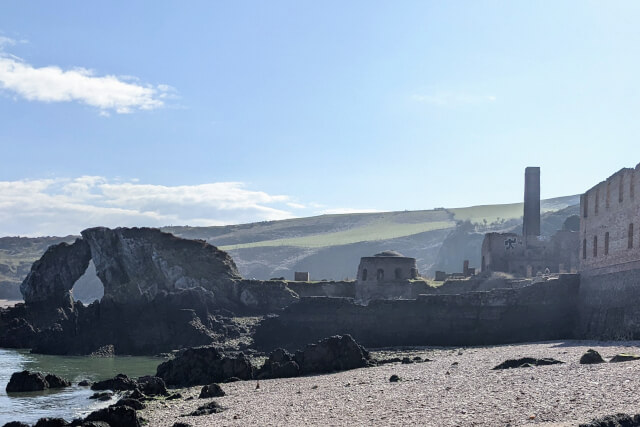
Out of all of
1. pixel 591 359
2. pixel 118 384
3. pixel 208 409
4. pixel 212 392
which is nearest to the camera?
pixel 208 409

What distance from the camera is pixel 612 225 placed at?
127 feet

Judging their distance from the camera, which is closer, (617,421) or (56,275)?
(617,421)

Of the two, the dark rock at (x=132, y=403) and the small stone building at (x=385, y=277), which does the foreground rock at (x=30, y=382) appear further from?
the small stone building at (x=385, y=277)

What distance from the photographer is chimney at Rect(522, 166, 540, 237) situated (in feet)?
262

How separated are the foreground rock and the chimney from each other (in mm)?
56775

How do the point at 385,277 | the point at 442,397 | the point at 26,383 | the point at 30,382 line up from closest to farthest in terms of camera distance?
1. the point at 442,397
2. the point at 26,383
3. the point at 30,382
4. the point at 385,277

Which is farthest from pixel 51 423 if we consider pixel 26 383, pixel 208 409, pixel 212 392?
pixel 26 383

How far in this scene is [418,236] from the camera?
172125 mm

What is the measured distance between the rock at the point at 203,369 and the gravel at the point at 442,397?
73.9 inches

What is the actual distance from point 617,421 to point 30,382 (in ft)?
87.0

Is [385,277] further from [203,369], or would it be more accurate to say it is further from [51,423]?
[51,423]

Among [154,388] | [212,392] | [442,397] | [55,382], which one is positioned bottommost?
[55,382]

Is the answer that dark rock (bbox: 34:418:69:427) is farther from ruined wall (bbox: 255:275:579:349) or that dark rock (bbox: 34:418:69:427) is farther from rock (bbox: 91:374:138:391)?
ruined wall (bbox: 255:275:579:349)

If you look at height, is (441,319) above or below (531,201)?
below
